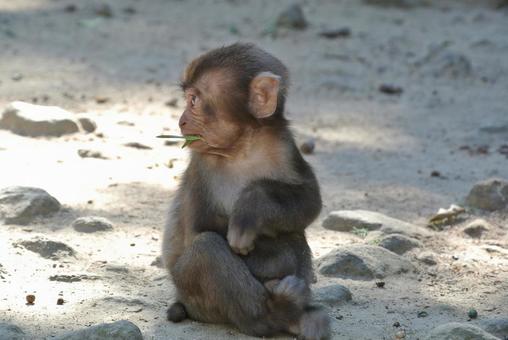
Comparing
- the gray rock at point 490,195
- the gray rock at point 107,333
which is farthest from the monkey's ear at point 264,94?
the gray rock at point 490,195

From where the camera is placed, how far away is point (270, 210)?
496 cm

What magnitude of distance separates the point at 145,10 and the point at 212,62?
962cm

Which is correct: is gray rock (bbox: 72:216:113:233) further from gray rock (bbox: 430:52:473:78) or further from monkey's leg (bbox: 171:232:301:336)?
gray rock (bbox: 430:52:473:78)

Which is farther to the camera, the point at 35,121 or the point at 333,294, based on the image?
the point at 35,121

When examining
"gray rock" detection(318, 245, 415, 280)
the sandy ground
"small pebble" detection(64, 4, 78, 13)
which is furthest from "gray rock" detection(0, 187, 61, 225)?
"small pebble" detection(64, 4, 78, 13)

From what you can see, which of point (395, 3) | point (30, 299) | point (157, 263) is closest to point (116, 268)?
point (157, 263)

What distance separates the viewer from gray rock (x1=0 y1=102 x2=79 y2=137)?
864 centimetres

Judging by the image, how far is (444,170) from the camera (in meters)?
8.78

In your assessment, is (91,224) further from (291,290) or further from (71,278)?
(291,290)

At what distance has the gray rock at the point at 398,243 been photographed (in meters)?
6.66

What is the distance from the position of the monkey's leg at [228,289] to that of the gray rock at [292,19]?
8852 mm

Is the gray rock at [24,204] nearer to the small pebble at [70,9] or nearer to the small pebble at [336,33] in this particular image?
the small pebble at [70,9]

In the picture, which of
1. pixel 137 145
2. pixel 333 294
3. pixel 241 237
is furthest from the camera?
pixel 137 145

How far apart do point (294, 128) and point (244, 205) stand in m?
4.04
